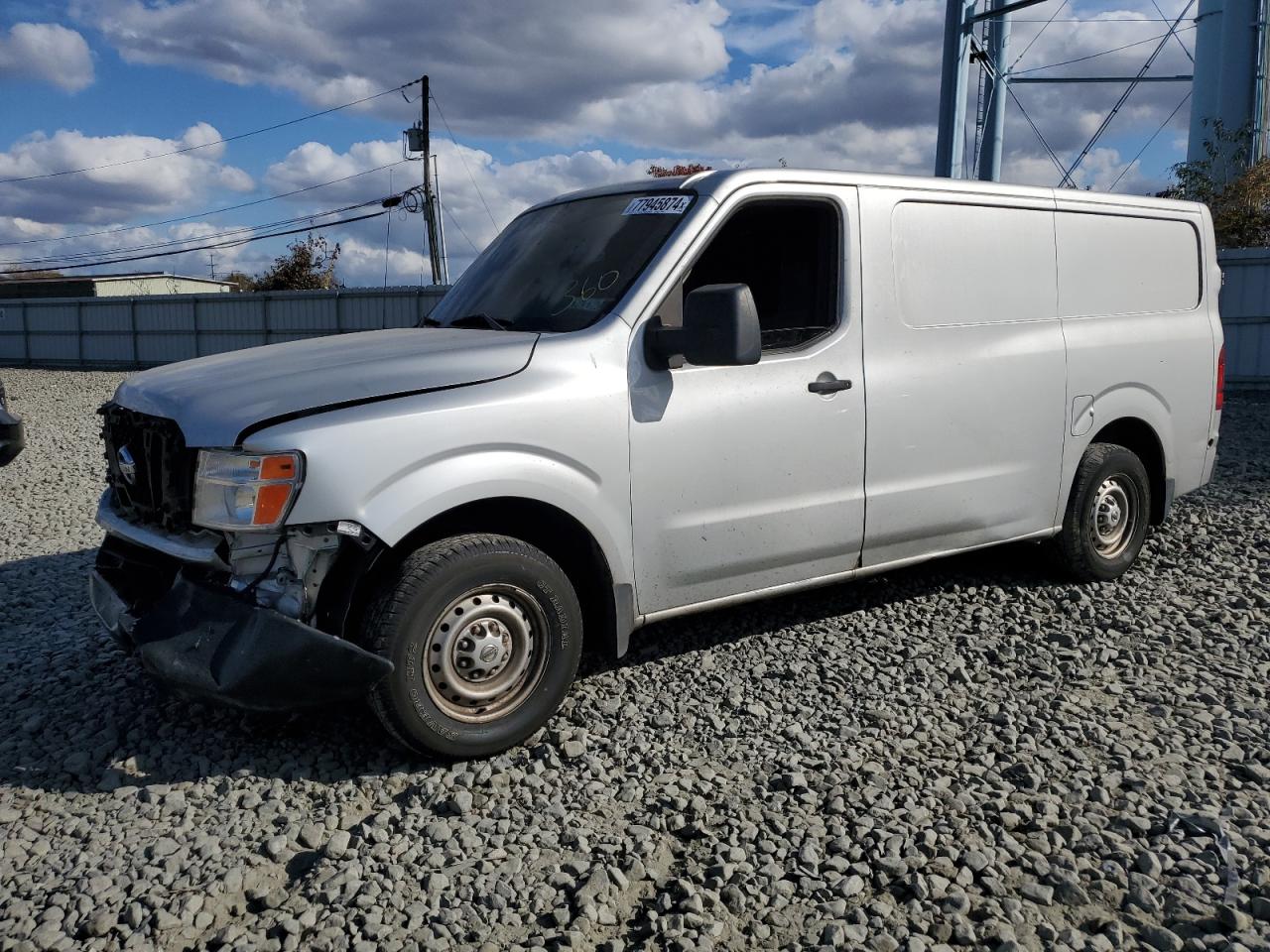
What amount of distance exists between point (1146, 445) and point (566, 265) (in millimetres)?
3735

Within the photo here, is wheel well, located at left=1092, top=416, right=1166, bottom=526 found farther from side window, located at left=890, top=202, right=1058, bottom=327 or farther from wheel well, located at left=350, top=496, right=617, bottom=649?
wheel well, located at left=350, top=496, right=617, bottom=649

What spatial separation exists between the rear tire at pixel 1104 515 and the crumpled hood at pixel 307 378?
3.31 metres

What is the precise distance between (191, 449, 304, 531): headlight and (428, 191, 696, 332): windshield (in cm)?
130

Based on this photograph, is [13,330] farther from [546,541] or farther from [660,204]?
[546,541]

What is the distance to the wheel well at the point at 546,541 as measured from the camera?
382cm

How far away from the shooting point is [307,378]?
3.78 metres

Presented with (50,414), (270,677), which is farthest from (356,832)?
(50,414)

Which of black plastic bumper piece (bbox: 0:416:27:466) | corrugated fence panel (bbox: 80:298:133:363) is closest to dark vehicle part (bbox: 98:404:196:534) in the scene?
black plastic bumper piece (bbox: 0:416:27:466)

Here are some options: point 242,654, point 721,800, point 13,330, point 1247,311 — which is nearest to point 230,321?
point 13,330

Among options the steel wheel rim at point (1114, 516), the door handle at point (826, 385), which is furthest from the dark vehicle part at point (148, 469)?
the steel wheel rim at point (1114, 516)

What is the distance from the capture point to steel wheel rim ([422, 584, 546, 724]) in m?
3.78

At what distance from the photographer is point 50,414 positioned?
1695 cm

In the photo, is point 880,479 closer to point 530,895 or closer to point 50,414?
point 530,895

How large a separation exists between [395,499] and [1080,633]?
11.5 ft
